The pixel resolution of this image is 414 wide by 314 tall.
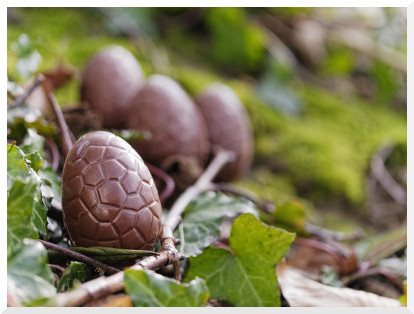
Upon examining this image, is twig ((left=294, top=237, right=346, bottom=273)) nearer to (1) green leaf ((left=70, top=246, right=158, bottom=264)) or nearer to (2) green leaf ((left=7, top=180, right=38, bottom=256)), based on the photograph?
(1) green leaf ((left=70, top=246, right=158, bottom=264))

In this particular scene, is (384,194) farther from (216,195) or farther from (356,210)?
(216,195)

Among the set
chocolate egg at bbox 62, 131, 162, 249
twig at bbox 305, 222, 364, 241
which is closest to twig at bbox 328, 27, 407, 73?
twig at bbox 305, 222, 364, 241

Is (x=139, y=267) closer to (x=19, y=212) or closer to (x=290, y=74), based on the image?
(x=19, y=212)

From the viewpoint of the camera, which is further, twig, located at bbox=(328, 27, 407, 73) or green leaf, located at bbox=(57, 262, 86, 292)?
twig, located at bbox=(328, 27, 407, 73)

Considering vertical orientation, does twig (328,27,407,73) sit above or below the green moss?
above

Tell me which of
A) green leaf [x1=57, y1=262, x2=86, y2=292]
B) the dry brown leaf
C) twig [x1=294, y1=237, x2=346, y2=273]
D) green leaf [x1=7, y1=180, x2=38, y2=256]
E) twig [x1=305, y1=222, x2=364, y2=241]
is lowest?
twig [x1=305, y1=222, x2=364, y2=241]

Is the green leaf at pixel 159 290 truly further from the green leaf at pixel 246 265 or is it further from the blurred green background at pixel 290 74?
the blurred green background at pixel 290 74

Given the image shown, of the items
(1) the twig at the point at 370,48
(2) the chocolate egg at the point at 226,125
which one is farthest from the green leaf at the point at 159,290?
(1) the twig at the point at 370,48
